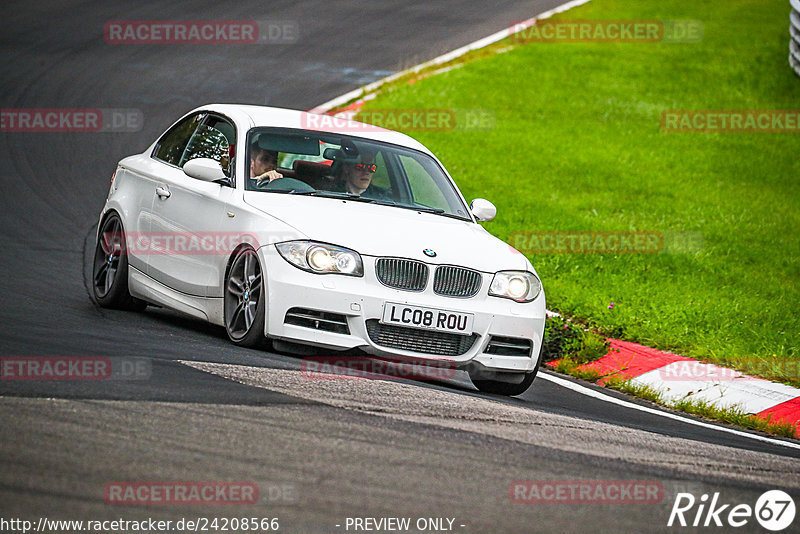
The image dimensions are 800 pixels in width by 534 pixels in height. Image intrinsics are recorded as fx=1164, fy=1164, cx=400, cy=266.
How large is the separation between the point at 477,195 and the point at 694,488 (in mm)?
9683

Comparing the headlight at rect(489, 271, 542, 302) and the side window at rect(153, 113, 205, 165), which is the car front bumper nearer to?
the headlight at rect(489, 271, 542, 302)

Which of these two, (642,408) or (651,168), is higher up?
(651,168)

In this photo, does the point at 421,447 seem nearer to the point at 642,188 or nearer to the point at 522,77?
the point at 642,188

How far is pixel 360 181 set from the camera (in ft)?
27.1

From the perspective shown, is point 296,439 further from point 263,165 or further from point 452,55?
point 452,55

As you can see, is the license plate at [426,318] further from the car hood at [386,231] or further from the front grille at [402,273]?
the car hood at [386,231]

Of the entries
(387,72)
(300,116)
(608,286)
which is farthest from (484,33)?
(300,116)

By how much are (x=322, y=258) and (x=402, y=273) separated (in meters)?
0.50

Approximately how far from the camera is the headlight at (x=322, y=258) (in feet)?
22.9

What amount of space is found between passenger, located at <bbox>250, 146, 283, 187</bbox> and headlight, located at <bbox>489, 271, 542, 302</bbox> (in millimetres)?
1783

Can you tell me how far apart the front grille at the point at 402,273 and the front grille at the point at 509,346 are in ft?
2.00

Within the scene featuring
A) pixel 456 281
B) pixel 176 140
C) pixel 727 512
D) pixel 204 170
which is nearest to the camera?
pixel 727 512

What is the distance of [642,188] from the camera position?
15258 mm

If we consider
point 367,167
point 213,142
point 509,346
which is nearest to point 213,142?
point 213,142
